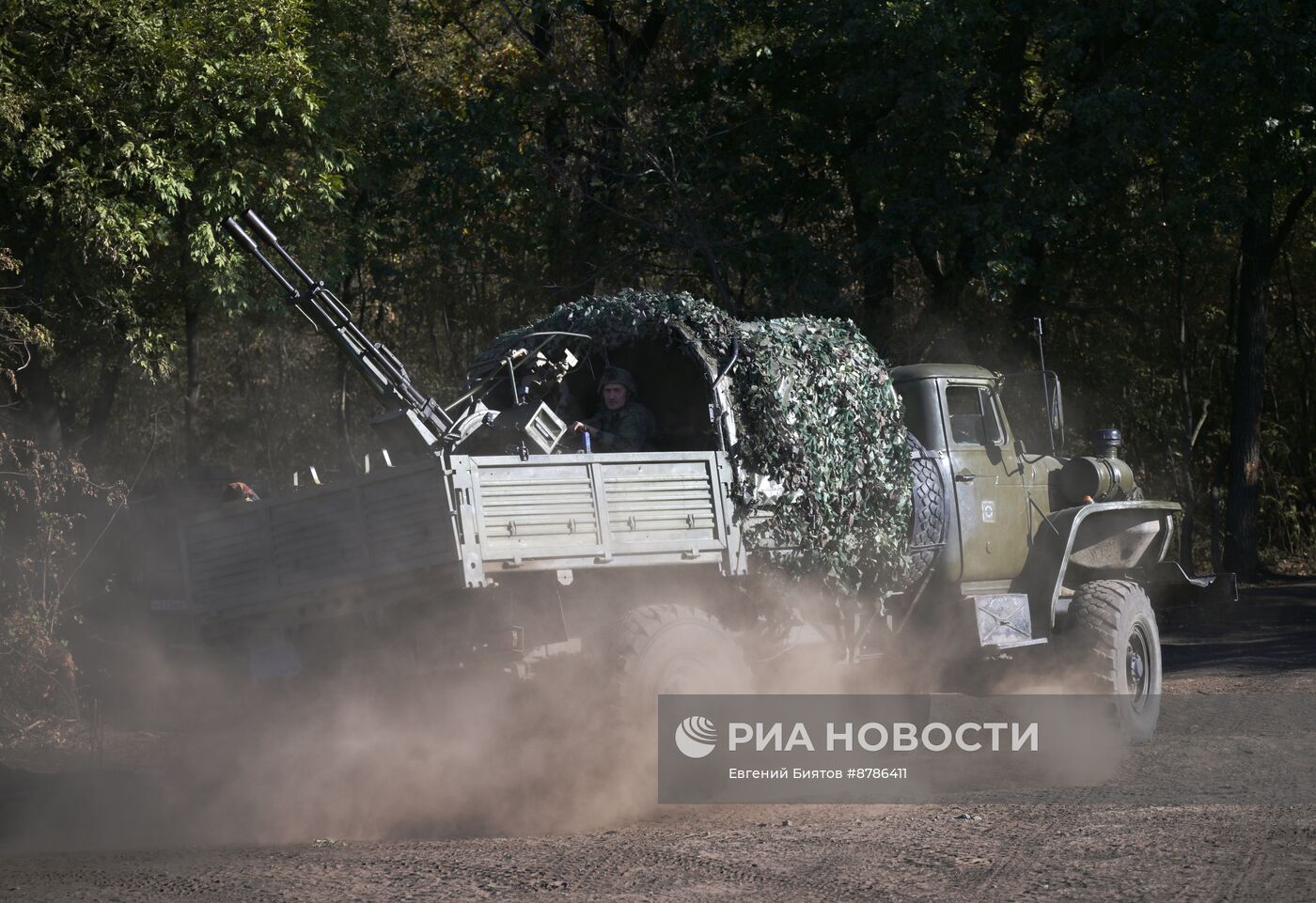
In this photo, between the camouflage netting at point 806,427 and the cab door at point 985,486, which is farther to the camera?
the cab door at point 985,486

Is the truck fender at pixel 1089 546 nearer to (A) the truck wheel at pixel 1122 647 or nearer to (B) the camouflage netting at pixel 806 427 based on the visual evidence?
(A) the truck wheel at pixel 1122 647

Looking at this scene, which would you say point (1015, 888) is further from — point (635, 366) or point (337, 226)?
point (337, 226)

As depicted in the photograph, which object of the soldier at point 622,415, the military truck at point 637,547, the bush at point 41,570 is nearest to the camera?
the military truck at point 637,547

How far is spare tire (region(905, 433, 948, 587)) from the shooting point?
946cm

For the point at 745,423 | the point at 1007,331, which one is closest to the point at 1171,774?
the point at 745,423

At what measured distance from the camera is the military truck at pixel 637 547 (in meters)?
6.93

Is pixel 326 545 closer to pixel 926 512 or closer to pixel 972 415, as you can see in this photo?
pixel 926 512

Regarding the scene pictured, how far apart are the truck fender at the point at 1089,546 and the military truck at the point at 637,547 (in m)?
0.02

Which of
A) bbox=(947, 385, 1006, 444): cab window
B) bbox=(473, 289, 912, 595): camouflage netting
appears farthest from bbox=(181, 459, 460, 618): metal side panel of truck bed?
bbox=(947, 385, 1006, 444): cab window

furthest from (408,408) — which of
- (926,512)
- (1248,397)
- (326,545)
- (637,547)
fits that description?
(1248,397)

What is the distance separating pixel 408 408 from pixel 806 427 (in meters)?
2.28

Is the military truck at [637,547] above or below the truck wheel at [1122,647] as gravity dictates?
above

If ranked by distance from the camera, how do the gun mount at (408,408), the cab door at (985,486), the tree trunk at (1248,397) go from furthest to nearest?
the tree trunk at (1248,397), the cab door at (985,486), the gun mount at (408,408)

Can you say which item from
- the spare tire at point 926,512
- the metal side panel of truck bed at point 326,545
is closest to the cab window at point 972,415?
the spare tire at point 926,512
